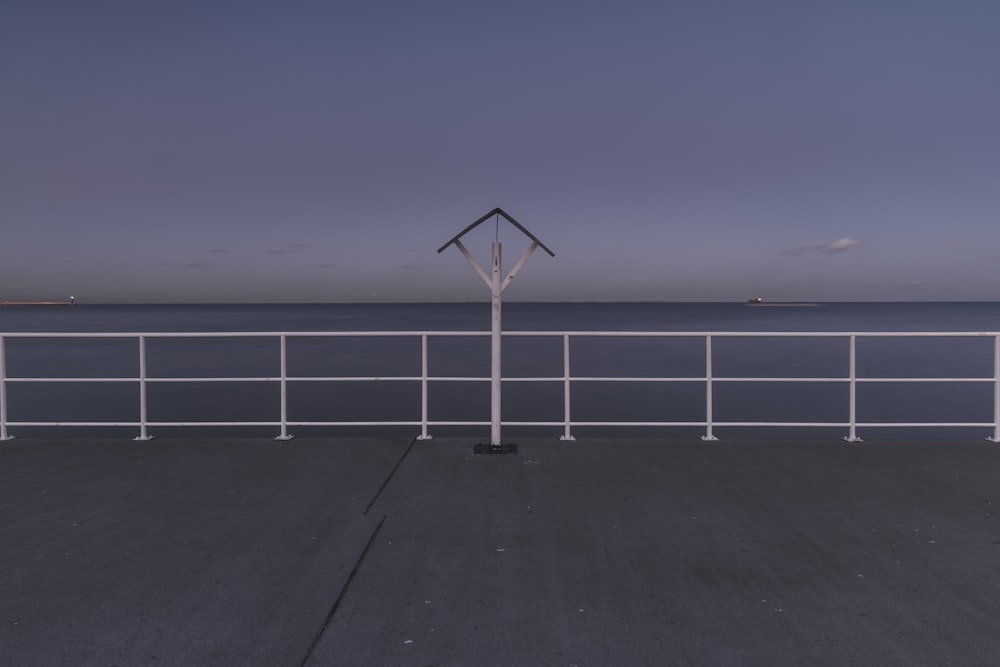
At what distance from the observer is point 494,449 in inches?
223

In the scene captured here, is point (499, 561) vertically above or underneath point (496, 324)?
underneath

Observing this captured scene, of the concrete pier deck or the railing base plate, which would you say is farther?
the railing base plate

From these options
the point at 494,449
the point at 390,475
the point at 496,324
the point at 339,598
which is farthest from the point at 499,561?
the point at 496,324

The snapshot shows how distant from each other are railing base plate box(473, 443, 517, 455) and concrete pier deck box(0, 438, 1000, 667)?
31cm

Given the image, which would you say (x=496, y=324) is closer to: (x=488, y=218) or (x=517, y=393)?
(x=488, y=218)

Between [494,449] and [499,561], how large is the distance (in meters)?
2.41

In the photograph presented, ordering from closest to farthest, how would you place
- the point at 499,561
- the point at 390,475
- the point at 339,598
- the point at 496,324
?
the point at 339,598, the point at 499,561, the point at 390,475, the point at 496,324

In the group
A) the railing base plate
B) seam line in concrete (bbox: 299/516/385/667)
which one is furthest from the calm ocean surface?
seam line in concrete (bbox: 299/516/385/667)

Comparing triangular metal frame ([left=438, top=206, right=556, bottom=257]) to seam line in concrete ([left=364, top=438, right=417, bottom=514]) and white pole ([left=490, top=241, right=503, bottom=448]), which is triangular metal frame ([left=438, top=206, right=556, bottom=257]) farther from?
seam line in concrete ([left=364, top=438, right=417, bottom=514])

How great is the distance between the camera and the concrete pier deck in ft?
8.12

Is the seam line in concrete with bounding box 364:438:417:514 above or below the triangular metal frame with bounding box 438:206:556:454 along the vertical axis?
below

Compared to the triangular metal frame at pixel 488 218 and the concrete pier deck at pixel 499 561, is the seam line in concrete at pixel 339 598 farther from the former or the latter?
the triangular metal frame at pixel 488 218

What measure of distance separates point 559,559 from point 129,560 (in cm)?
219

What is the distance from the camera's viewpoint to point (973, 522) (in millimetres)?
3834
